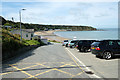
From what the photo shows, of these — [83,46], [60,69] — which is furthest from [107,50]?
[83,46]

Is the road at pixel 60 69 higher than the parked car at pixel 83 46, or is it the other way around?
the parked car at pixel 83 46

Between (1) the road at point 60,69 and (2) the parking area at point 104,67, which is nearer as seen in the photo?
(1) the road at point 60,69

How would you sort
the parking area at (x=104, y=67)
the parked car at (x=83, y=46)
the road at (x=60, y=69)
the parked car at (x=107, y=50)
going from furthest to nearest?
the parked car at (x=83, y=46)
the parked car at (x=107, y=50)
the parking area at (x=104, y=67)
the road at (x=60, y=69)

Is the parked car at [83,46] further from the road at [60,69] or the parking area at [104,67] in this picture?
the road at [60,69]

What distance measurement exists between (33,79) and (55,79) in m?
1.10

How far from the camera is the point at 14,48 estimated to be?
55.0 ft

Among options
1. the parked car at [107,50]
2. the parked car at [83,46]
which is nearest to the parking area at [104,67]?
the parked car at [107,50]

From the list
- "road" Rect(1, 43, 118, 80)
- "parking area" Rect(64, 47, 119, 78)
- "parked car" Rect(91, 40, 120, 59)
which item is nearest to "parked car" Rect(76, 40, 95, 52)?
"parked car" Rect(91, 40, 120, 59)

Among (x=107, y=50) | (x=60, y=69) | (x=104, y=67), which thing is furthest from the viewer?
(x=107, y=50)

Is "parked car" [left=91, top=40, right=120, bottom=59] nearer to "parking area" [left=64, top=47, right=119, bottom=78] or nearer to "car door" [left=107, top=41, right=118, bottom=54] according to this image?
"car door" [left=107, top=41, right=118, bottom=54]

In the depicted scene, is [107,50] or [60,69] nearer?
[60,69]

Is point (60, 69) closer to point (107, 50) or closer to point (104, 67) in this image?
point (104, 67)

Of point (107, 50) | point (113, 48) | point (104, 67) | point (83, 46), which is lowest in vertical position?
point (104, 67)

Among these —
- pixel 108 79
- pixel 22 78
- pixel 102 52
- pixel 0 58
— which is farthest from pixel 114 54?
pixel 0 58
